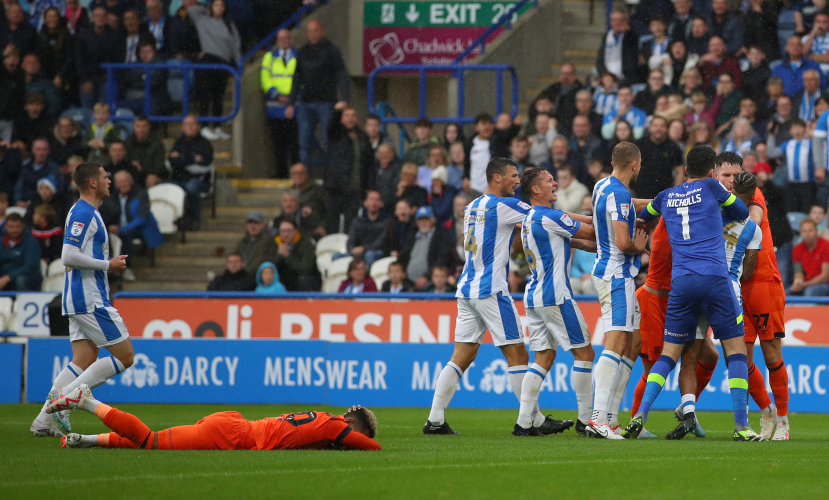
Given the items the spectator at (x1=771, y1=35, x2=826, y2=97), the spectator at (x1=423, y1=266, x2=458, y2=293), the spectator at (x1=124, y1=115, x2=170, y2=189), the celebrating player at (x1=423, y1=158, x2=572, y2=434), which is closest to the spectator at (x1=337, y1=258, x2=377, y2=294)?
the spectator at (x1=423, y1=266, x2=458, y2=293)

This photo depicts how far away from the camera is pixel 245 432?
7.46 metres

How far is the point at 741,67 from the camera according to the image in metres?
16.1

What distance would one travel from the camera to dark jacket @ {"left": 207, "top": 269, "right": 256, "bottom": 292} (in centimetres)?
1573

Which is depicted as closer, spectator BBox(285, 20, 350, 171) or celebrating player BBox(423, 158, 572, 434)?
celebrating player BBox(423, 158, 572, 434)

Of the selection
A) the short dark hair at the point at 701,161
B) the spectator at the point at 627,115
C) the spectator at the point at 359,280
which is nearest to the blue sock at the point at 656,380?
the short dark hair at the point at 701,161

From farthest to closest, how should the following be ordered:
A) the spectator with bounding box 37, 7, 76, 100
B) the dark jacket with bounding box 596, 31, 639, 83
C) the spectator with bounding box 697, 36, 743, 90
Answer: the spectator with bounding box 37, 7, 76, 100 → the dark jacket with bounding box 596, 31, 639, 83 → the spectator with bounding box 697, 36, 743, 90

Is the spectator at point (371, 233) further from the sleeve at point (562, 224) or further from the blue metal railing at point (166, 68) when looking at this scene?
the sleeve at point (562, 224)

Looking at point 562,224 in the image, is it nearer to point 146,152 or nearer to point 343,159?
point 343,159

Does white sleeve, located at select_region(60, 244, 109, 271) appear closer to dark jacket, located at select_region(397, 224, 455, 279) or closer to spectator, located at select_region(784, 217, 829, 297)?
dark jacket, located at select_region(397, 224, 455, 279)

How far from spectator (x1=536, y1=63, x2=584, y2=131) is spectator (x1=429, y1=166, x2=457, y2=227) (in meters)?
2.04

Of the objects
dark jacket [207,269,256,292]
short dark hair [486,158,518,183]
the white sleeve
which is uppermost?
short dark hair [486,158,518,183]

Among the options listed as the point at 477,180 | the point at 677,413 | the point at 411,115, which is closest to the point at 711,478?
the point at 677,413

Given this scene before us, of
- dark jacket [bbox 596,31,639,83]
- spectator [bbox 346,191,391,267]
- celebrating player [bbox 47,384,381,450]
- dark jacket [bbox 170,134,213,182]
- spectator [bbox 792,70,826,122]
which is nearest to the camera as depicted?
celebrating player [bbox 47,384,381,450]

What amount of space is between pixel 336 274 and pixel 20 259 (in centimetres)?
485
